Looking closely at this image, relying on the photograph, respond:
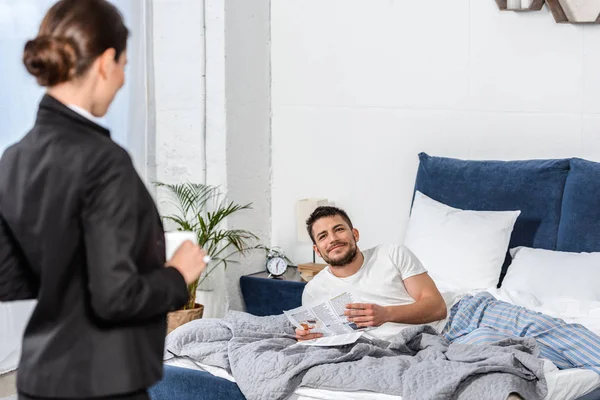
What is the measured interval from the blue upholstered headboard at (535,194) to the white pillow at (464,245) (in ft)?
0.28

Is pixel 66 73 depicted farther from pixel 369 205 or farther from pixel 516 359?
pixel 369 205

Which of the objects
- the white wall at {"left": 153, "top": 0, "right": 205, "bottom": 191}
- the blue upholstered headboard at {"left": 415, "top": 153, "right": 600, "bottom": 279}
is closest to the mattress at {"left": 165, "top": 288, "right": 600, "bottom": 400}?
the blue upholstered headboard at {"left": 415, "top": 153, "right": 600, "bottom": 279}

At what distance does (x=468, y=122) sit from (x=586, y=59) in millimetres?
656

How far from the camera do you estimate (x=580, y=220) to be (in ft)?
12.9

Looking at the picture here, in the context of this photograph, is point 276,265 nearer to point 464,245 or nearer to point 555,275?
point 464,245

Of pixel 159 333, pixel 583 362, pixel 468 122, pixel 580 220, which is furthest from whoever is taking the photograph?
pixel 468 122

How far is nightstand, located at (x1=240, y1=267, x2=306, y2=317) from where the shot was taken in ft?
15.3

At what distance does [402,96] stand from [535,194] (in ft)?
3.23

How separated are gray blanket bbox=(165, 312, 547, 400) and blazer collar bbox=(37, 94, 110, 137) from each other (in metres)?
1.61

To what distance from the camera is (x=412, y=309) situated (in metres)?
3.54

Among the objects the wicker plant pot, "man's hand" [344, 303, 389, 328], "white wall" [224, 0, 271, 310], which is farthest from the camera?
"white wall" [224, 0, 271, 310]

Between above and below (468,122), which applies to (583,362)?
below

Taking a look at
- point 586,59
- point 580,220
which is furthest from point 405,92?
point 580,220

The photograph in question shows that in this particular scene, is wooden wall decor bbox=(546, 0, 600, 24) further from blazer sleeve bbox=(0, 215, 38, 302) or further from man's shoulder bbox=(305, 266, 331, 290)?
blazer sleeve bbox=(0, 215, 38, 302)
